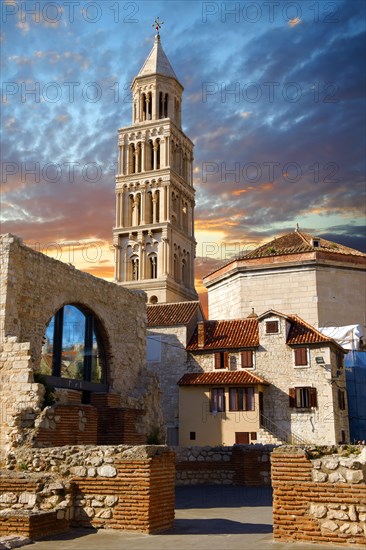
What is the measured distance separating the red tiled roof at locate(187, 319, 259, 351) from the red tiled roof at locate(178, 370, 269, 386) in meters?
1.54

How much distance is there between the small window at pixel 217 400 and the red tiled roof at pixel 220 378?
510 mm

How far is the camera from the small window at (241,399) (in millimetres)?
29438

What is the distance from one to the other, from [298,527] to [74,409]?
861 centimetres

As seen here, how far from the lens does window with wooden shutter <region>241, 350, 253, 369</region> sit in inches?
1226

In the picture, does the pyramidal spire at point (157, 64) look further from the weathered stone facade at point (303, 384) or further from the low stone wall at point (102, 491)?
the low stone wall at point (102, 491)

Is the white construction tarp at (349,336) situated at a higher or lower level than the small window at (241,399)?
higher

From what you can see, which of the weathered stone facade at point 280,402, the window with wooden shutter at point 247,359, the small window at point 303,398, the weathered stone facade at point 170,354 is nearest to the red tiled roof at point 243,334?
the weathered stone facade at point 280,402

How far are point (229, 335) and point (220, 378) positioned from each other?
10.1 feet

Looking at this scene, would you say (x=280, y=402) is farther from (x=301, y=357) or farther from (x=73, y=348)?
(x=73, y=348)

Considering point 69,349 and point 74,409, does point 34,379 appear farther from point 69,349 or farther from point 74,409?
point 69,349

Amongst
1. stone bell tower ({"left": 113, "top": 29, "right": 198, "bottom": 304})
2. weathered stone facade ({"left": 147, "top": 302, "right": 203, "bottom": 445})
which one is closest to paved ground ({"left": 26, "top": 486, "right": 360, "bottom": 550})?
weathered stone facade ({"left": 147, "top": 302, "right": 203, "bottom": 445})

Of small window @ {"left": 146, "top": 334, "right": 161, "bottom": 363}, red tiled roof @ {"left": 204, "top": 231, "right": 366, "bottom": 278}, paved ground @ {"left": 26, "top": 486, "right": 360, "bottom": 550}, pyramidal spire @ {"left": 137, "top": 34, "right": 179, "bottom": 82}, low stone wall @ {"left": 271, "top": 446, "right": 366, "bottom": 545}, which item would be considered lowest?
paved ground @ {"left": 26, "top": 486, "right": 360, "bottom": 550}

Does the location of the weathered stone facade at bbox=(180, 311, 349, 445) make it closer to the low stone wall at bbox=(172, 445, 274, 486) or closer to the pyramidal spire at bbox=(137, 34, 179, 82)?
the low stone wall at bbox=(172, 445, 274, 486)

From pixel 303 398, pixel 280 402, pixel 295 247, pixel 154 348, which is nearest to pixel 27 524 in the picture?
pixel 303 398
